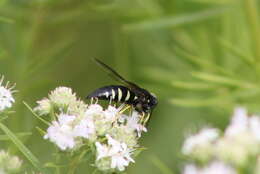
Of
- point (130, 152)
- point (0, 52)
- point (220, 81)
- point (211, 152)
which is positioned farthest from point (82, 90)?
point (211, 152)

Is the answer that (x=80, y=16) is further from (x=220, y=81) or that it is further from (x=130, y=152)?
(x=130, y=152)

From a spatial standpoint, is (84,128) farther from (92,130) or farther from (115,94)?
(115,94)

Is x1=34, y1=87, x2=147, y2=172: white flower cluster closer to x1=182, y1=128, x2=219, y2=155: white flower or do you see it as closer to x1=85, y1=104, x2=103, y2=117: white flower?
x1=85, y1=104, x2=103, y2=117: white flower

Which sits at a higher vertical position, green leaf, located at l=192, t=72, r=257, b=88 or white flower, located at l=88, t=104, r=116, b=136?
green leaf, located at l=192, t=72, r=257, b=88

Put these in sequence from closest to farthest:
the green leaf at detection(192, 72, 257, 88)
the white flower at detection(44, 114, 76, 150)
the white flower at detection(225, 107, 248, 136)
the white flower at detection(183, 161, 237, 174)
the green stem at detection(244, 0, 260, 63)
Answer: the white flower at detection(183, 161, 237, 174) < the white flower at detection(225, 107, 248, 136) < the white flower at detection(44, 114, 76, 150) < the green leaf at detection(192, 72, 257, 88) < the green stem at detection(244, 0, 260, 63)

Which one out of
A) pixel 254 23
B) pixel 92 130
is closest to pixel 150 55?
pixel 254 23

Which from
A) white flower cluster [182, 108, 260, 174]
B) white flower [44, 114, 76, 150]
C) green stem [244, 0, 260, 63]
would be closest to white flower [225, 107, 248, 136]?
white flower cluster [182, 108, 260, 174]
